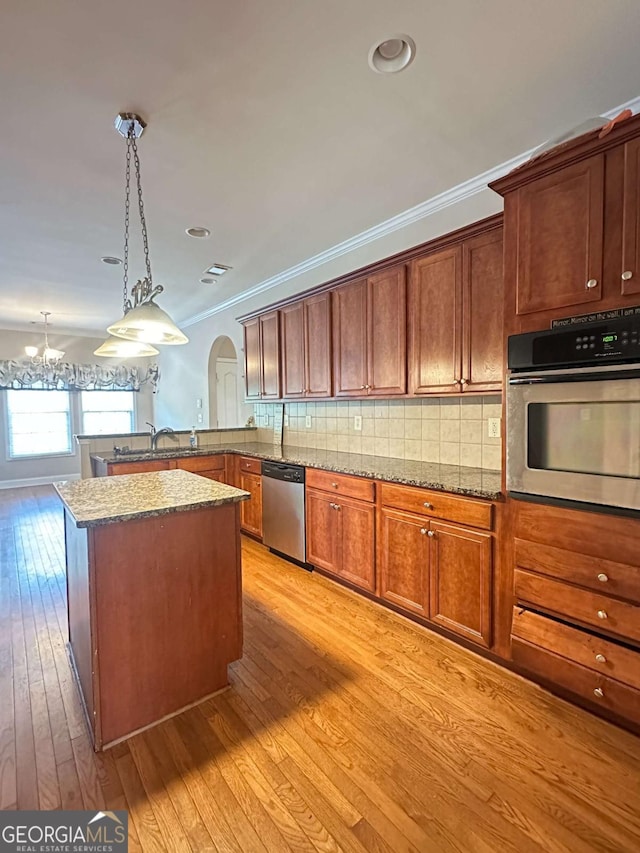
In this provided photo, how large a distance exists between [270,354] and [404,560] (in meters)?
2.51

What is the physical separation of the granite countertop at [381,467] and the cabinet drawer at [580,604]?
421 mm

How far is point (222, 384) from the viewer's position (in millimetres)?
6152

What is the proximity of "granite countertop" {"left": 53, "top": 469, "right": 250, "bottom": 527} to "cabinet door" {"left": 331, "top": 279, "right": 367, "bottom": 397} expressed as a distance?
145cm

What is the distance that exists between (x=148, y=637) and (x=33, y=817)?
0.58 m

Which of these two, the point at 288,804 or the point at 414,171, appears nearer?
the point at 288,804

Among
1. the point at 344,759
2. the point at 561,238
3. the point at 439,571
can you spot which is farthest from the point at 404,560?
the point at 561,238

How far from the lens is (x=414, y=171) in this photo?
2.51 meters

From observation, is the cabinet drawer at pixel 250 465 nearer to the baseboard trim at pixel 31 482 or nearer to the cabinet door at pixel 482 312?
the cabinet door at pixel 482 312

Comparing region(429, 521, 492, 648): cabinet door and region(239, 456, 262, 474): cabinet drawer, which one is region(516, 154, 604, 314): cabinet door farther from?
region(239, 456, 262, 474): cabinet drawer

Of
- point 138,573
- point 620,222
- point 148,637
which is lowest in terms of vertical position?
point 148,637

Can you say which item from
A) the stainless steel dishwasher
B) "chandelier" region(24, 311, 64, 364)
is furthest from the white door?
"chandelier" region(24, 311, 64, 364)

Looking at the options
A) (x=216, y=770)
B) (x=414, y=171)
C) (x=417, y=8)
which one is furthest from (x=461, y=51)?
(x=216, y=770)

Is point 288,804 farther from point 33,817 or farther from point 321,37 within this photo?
point 321,37

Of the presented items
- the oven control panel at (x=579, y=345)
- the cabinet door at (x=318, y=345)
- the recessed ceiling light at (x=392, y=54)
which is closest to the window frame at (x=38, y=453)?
the cabinet door at (x=318, y=345)
